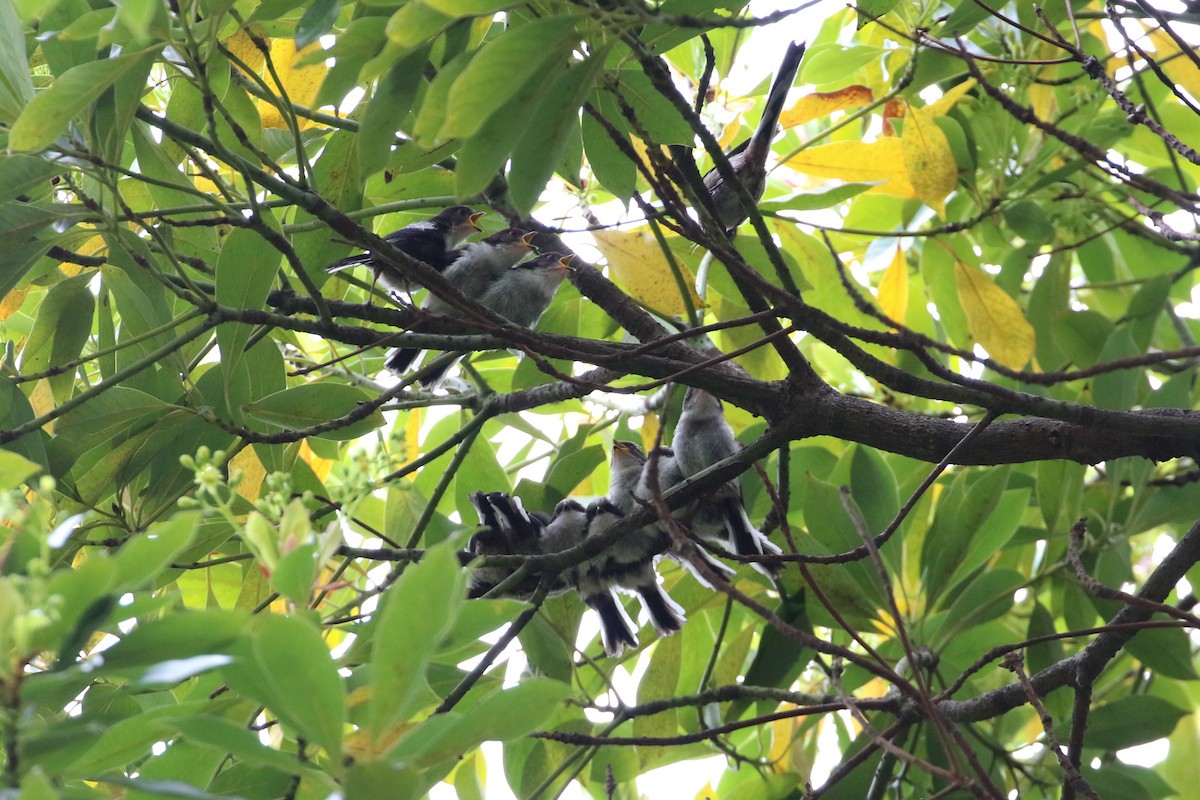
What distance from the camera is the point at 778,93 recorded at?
2553mm

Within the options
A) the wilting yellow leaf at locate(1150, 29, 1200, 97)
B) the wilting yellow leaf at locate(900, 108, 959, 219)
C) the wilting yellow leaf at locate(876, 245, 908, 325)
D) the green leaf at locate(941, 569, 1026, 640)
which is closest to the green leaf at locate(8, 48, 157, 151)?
the wilting yellow leaf at locate(900, 108, 959, 219)

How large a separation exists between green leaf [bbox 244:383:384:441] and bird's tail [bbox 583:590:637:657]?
82 centimetres

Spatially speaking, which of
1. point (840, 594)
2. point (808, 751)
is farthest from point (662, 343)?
point (808, 751)

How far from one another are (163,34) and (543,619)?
1.43m

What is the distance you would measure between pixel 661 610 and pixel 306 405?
1.04 m

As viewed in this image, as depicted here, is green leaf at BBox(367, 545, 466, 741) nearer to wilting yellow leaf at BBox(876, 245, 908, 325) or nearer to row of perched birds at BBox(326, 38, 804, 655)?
row of perched birds at BBox(326, 38, 804, 655)

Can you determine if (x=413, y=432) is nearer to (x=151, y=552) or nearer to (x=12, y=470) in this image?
(x=12, y=470)

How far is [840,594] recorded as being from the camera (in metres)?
2.31

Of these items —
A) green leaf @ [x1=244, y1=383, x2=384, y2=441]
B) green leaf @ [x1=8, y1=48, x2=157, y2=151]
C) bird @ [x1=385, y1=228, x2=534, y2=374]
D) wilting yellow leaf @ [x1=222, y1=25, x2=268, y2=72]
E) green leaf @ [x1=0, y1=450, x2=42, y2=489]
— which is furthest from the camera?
bird @ [x1=385, y1=228, x2=534, y2=374]

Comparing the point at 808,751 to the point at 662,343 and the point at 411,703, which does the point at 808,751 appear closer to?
the point at 662,343

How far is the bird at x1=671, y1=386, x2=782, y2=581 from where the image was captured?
249 cm

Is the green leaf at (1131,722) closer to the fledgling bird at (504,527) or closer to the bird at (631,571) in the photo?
the bird at (631,571)

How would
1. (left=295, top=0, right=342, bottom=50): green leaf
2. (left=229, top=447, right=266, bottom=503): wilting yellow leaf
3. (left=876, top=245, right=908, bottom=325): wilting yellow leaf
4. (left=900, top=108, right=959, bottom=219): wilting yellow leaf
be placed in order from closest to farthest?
(left=295, top=0, right=342, bottom=50): green leaf
(left=229, top=447, right=266, bottom=503): wilting yellow leaf
(left=900, top=108, right=959, bottom=219): wilting yellow leaf
(left=876, top=245, right=908, bottom=325): wilting yellow leaf

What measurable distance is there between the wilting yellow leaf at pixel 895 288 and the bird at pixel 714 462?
0.53 m
